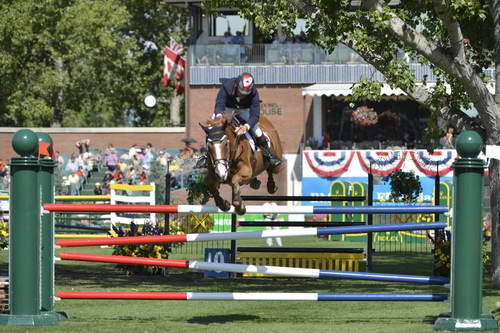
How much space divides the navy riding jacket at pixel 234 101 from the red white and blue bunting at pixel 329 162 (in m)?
27.0

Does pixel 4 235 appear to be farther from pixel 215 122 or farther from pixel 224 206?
pixel 215 122

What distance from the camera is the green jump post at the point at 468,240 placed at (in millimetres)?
9359

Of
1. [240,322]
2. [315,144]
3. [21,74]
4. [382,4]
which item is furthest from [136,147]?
[240,322]

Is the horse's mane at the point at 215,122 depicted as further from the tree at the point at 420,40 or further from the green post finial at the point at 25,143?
the tree at the point at 420,40

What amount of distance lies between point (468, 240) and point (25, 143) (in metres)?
4.09

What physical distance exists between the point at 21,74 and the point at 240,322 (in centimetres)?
4487

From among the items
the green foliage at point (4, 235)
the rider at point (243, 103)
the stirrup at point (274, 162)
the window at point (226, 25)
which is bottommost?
the green foliage at point (4, 235)

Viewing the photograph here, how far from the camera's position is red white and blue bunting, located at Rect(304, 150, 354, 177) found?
39594 millimetres

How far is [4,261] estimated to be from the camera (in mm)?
21531

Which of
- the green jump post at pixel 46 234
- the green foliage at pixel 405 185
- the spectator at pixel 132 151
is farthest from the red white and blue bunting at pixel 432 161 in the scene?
the green jump post at pixel 46 234

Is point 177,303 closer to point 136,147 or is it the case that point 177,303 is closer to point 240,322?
point 240,322

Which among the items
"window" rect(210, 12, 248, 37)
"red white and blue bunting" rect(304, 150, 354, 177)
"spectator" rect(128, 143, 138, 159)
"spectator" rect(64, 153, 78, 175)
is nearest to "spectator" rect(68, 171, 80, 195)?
"spectator" rect(64, 153, 78, 175)

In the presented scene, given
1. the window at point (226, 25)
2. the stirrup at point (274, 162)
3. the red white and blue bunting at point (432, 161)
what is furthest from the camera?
the window at point (226, 25)

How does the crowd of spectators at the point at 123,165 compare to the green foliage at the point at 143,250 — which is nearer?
the green foliage at the point at 143,250
